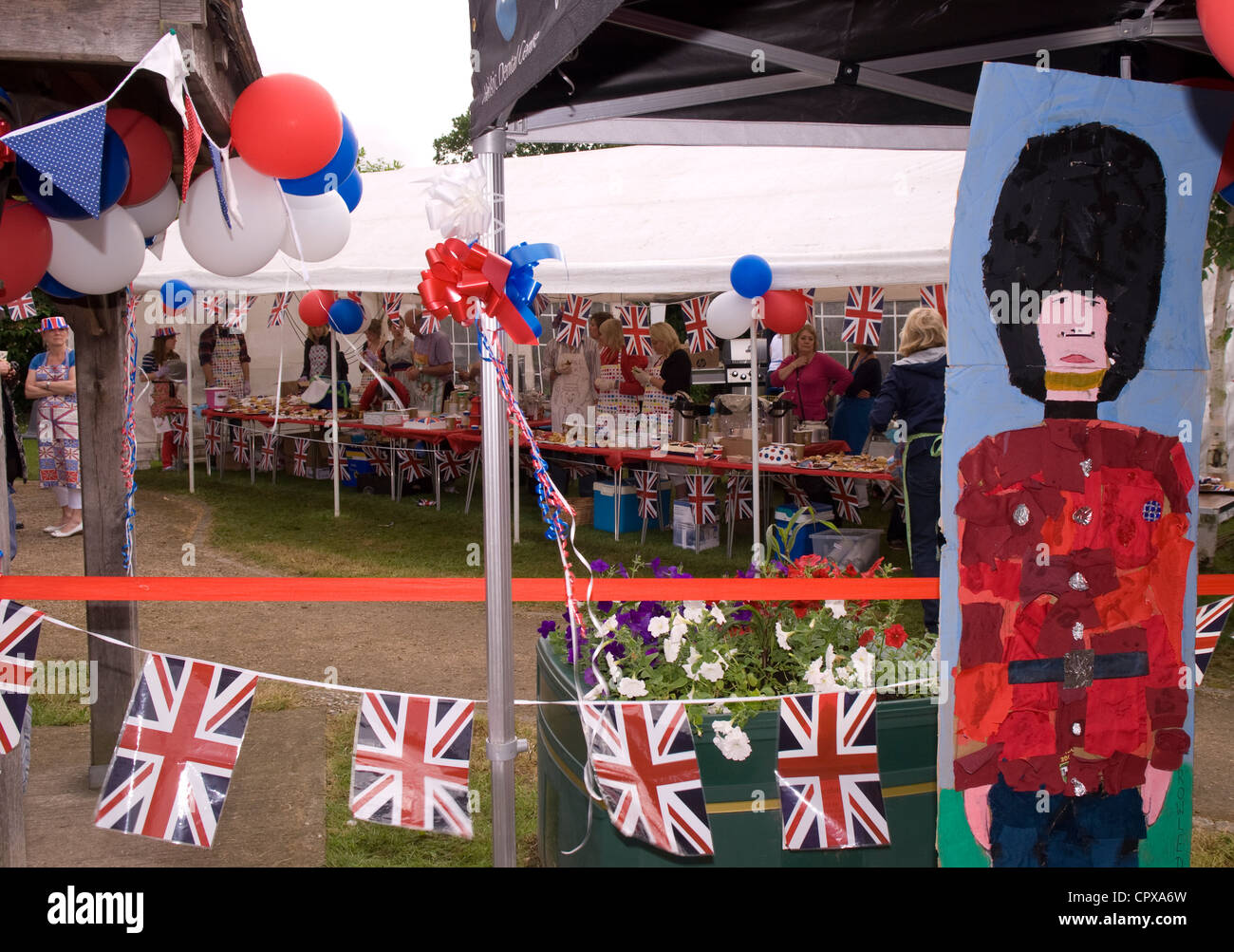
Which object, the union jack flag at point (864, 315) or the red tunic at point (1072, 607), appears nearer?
the red tunic at point (1072, 607)

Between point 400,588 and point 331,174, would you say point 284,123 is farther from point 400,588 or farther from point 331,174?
point 400,588

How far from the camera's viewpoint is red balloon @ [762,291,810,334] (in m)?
7.77

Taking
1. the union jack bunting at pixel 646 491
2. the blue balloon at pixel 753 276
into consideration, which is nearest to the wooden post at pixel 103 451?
the blue balloon at pixel 753 276

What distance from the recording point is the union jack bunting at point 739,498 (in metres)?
8.66

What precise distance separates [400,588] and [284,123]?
137 centimetres

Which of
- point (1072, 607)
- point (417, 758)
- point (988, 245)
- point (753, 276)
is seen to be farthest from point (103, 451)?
point (753, 276)

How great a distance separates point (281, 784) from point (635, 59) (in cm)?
307

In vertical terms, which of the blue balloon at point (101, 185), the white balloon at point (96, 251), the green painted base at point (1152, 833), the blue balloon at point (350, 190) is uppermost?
the blue balloon at point (350, 190)

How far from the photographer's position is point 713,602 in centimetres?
316

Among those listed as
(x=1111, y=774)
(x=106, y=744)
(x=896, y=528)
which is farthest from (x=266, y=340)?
(x=1111, y=774)

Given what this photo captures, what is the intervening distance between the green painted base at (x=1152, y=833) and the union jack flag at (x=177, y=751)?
5.65ft

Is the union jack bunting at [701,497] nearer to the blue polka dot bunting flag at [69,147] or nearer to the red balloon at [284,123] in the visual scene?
the red balloon at [284,123]

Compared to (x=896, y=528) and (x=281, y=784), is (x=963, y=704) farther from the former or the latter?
(x=896, y=528)

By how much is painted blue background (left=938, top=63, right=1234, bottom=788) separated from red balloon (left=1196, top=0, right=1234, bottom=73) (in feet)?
2.00
